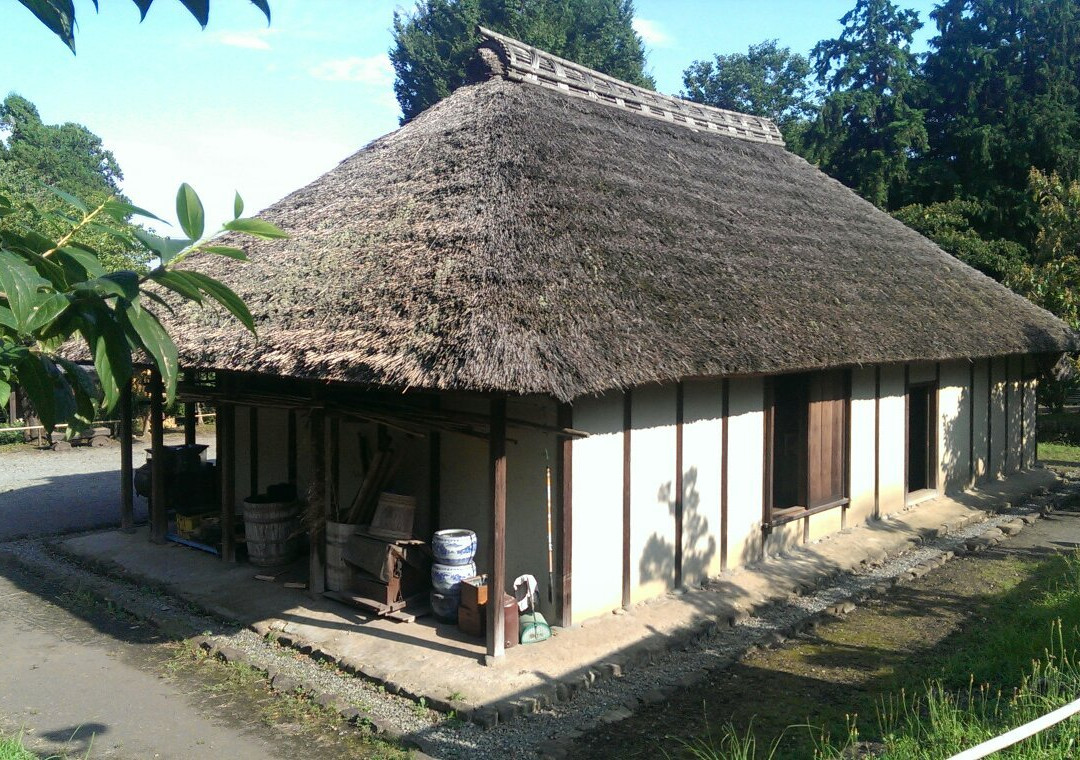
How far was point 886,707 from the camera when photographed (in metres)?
5.55

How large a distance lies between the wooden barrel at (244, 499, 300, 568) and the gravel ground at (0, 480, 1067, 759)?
967 millimetres

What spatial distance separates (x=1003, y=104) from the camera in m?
25.3

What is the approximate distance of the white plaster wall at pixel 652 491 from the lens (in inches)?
289

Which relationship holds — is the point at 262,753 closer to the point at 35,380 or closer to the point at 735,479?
the point at 35,380

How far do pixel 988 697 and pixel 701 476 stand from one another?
3357 mm

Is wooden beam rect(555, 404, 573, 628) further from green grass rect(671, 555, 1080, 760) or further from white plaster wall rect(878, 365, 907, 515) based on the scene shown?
white plaster wall rect(878, 365, 907, 515)

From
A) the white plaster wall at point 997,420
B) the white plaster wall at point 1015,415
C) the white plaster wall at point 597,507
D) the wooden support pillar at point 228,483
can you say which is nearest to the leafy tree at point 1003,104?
the white plaster wall at point 1015,415

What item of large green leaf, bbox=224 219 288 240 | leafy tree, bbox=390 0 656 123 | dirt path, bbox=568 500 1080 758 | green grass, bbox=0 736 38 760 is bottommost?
dirt path, bbox=568 500 1080 758

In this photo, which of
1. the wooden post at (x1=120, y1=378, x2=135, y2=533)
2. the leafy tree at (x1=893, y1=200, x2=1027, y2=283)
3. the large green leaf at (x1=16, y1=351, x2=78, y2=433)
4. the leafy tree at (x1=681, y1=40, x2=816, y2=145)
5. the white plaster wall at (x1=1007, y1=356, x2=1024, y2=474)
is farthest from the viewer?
the leafy tree at (x1=681, y1=40, x2=816, y2=145)

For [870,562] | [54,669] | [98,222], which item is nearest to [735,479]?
[870,562]


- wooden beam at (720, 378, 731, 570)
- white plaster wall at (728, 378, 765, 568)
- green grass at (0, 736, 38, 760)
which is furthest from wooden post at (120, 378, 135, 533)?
white plaster wall at (728, 378, 765, 568)

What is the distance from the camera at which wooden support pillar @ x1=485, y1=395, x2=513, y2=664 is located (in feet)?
20.1

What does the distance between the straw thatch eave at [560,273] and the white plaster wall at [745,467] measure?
0.90 meters

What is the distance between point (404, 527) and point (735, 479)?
3.48 m
